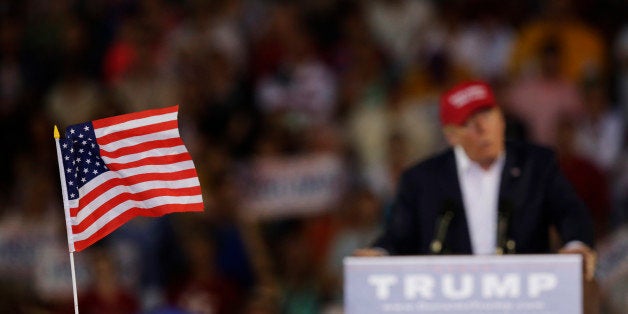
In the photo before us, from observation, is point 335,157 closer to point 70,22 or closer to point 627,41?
point 627,41

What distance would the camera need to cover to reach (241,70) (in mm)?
12016

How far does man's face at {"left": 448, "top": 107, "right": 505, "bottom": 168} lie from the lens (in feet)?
21.2

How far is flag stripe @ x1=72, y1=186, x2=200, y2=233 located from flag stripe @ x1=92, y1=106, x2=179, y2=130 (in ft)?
0.86

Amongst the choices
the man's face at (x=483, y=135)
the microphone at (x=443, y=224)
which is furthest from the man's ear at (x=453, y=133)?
the microphone at (x=443, y=224)

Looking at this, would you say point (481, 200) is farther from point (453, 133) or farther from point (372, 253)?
point (372, 253)

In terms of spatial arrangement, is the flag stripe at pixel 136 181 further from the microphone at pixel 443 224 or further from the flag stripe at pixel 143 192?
the microphone at pixel 443 224

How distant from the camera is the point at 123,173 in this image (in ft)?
20.5

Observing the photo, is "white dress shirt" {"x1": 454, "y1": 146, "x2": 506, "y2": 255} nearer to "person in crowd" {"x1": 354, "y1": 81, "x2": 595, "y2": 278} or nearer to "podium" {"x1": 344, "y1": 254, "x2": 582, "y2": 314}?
"person in crowd" {"x1": 354, "y1": 81, "x2": 595, "y2": 278}

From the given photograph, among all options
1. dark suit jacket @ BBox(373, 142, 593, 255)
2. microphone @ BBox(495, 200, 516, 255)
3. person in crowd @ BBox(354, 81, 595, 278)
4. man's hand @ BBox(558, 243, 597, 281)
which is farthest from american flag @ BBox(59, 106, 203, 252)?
man's hand @ BBox(558, 243, 597, 281)

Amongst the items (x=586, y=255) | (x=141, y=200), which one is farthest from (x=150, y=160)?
(x=586, y=255)

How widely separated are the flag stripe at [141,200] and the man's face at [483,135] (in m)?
1.08

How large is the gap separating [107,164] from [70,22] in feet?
21.8

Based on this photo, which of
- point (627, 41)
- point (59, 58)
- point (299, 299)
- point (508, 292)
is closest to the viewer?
point (508, 292)

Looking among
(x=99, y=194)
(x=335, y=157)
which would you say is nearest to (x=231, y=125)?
(x=335, y=157)
